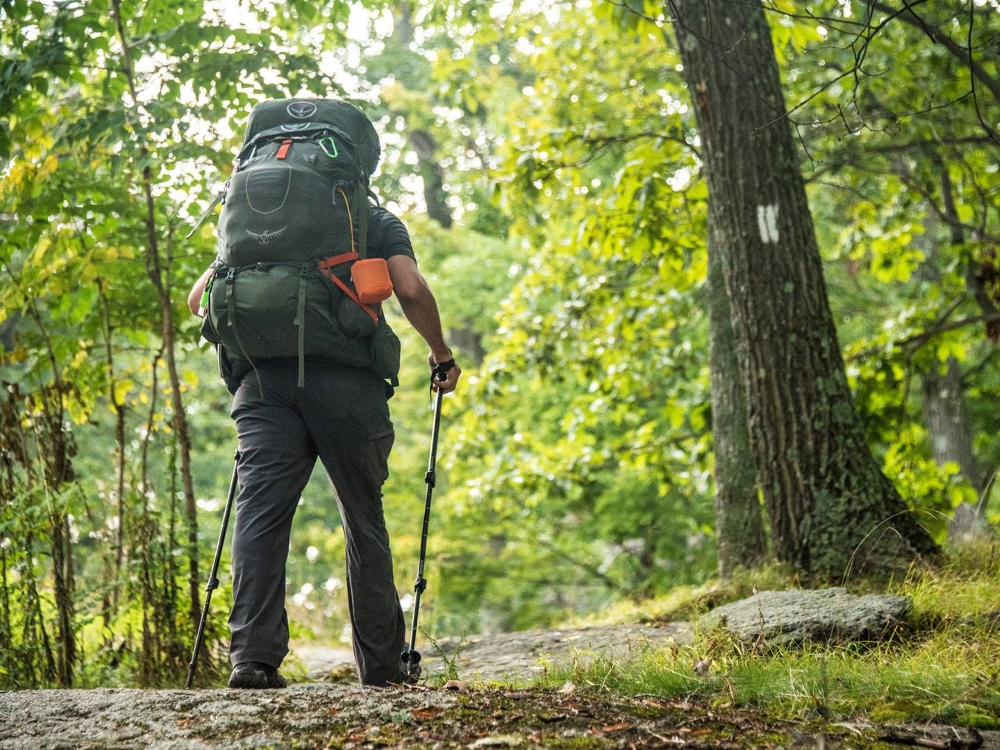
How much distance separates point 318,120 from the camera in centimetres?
391

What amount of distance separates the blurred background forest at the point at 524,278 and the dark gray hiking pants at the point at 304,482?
4.30 feet

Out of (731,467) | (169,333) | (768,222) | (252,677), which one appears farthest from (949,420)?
(252,677)

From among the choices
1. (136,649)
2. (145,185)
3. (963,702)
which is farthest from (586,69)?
(963,702)

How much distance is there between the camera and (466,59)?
8602 millimetres

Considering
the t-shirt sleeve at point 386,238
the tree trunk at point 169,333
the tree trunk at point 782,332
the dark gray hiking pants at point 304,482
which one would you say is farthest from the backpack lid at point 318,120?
the tree trunk at point 782,332

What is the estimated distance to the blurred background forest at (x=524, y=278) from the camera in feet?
15.9

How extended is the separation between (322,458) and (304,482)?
0.12 metres

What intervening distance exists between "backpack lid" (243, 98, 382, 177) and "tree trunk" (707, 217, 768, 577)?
3.15 m

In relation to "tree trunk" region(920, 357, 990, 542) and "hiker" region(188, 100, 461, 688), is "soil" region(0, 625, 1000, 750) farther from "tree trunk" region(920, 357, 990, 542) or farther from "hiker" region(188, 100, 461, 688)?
"tree trunk" region(920, 357, 990, 542)

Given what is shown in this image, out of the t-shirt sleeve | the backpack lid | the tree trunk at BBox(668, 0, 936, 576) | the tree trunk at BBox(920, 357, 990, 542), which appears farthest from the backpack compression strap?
the tree trunk at BBox(920, 357, 990, 542)

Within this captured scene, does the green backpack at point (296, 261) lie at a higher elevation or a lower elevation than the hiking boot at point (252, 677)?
higher

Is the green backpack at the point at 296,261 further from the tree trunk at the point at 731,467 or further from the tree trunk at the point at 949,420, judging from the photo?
the tree trunk at the point at 949,420

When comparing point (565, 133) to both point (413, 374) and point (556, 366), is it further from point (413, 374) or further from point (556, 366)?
point (413, 374)

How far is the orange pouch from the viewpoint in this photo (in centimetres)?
368
